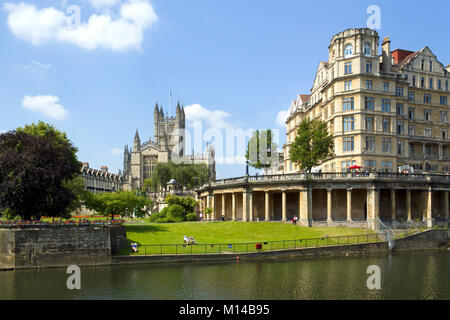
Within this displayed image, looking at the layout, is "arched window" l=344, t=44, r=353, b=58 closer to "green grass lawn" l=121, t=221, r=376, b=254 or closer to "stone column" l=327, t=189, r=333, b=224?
"stone column" l=327, t=189, r=333, b=224

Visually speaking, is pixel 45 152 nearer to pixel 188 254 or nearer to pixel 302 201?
pixel 188 254

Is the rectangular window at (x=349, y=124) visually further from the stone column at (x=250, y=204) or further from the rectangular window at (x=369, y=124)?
the stone column at (x=250, y=204)

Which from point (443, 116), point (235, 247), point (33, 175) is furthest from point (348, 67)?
point (33, 175)

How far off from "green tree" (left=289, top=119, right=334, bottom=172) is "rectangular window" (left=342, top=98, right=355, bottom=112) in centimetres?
454

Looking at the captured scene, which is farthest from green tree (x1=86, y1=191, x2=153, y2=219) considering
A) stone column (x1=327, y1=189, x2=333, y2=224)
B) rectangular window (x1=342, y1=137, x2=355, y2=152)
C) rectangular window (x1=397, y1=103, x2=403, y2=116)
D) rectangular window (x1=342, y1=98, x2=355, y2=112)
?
rectangular window (x1=397, y1=103, x2=403, y2=116)

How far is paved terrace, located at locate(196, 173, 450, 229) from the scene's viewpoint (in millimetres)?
60781

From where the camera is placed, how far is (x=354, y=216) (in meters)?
65.6

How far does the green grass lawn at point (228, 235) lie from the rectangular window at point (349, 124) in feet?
65.2

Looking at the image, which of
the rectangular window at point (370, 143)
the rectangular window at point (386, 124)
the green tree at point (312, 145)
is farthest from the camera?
the rectangular window at point (386, 124)

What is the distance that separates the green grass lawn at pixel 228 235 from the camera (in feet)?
151

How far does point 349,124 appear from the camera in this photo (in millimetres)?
71062

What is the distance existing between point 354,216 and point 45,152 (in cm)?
4612

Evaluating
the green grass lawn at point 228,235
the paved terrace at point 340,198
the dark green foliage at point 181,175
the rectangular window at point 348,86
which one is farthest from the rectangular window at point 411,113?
the dark green foliage at point 181,175

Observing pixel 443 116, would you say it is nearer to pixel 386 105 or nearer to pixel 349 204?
pixel 386 105
